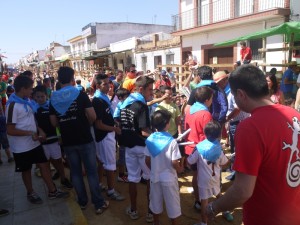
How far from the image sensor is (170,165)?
2.83 m

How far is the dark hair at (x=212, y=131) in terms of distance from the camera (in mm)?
2957

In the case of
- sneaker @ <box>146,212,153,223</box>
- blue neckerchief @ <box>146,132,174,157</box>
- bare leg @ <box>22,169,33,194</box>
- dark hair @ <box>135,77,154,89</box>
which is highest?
dark hair @ <box>135,77,154,89</box>

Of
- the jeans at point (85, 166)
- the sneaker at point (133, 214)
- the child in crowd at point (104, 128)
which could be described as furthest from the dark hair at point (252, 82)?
the sneaker at point (133, 214)

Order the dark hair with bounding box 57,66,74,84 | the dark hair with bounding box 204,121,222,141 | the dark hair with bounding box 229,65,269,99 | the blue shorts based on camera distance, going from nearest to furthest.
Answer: the dark hair with bounding box 229,65,269,99, the dark hair with bounding box 204,121,222,141, the dark hair with bounding box 57,66,74,84, the blue shorts

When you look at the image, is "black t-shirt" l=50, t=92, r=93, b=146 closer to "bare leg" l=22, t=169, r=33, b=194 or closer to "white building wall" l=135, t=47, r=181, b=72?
"bare leg" l=22, t=169, r=33, b=194

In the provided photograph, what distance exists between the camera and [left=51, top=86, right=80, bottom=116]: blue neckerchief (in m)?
3.27

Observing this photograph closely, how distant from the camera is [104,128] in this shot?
357cm

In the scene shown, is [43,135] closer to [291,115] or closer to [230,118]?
[230,118]

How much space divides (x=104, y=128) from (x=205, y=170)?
4.81 feet

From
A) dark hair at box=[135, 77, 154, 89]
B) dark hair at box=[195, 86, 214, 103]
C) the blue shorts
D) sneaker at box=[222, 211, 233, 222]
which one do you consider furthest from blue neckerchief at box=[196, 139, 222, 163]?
the blue shorts

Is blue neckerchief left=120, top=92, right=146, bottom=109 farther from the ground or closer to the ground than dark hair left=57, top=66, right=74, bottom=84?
closer to the ground

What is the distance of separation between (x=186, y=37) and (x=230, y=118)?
14341 millimetres

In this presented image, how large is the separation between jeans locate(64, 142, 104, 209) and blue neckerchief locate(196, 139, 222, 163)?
1.46 meters

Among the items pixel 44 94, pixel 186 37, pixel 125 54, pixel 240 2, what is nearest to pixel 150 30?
pixel 125 54
